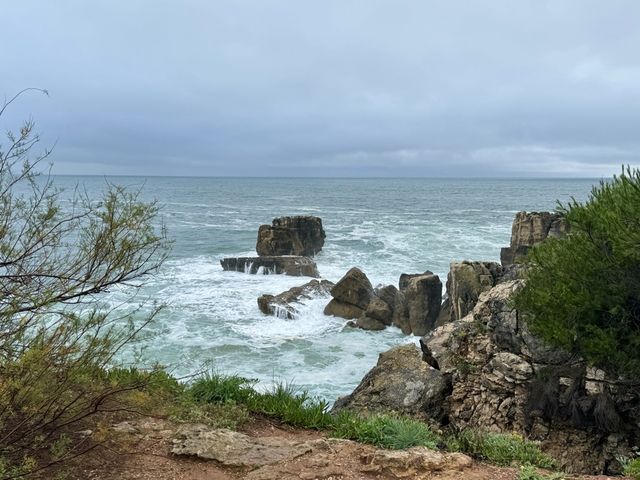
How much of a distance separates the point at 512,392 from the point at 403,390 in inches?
90.3

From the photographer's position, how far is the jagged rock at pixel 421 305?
2328cm

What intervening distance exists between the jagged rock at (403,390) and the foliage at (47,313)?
5871 mm

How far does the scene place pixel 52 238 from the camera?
5.78m

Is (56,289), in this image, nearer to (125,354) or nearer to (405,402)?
(405,402)

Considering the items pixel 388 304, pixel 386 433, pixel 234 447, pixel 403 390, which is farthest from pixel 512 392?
pixel 388 304

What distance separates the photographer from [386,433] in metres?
6.59

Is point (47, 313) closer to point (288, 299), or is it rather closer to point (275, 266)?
point (288, 299)

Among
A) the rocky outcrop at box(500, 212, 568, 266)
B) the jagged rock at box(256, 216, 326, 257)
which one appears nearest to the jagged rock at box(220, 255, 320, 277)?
the jagged rock at box(256, 216, 326, 257)

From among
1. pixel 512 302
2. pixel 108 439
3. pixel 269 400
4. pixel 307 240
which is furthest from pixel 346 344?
pixel 307 240

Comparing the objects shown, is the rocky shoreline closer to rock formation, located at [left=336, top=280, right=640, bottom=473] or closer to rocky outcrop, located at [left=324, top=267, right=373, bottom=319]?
rock formation, located at [left=336, top=280, right=640, bottom=473]

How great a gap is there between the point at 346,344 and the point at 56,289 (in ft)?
55.6

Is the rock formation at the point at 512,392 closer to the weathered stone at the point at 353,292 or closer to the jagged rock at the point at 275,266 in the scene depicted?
the weathered stone at the point at 353,292

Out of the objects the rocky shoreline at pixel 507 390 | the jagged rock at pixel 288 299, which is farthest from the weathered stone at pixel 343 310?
the rocky shoreline at pixel 507 390

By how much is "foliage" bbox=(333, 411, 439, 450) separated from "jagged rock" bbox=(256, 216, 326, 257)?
32731 millimetres
